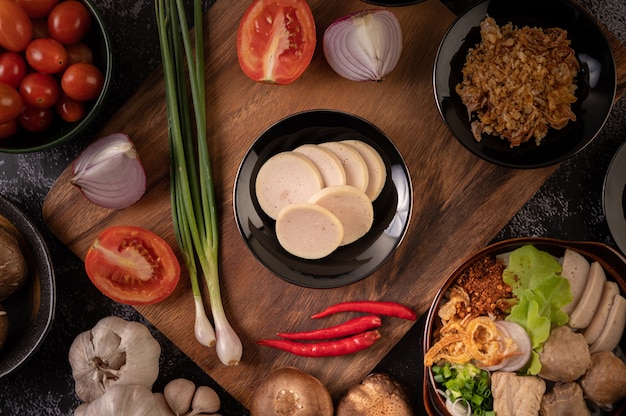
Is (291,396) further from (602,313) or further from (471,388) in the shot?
(602,313)

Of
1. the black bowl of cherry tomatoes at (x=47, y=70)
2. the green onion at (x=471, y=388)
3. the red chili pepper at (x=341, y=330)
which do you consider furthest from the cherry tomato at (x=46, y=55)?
the green onion at (x=471, y=388)

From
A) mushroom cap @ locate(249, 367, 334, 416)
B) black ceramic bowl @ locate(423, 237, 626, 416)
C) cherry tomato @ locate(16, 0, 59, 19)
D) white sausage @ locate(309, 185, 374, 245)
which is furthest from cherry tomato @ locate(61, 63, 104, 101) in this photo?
black ceramic bowl @ locate(423, 237, 626, 416)

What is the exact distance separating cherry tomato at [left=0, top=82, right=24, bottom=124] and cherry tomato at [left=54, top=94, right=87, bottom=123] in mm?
150

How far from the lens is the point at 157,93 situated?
230cm

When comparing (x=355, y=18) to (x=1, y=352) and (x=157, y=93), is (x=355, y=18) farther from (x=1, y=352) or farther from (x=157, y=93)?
(x=1, y=352)

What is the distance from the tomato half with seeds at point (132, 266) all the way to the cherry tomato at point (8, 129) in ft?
1.52

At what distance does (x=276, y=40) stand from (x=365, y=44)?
310mm

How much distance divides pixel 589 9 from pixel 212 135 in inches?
60.0

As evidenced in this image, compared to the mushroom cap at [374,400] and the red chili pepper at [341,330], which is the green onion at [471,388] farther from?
the red chili pepper at [341,330]

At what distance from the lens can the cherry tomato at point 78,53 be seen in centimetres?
217

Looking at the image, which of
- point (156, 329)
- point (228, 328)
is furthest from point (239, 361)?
point (156, 329)

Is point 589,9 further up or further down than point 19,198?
further up

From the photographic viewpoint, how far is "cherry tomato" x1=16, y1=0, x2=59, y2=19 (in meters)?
2.11

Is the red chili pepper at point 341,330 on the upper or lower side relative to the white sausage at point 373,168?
lower
